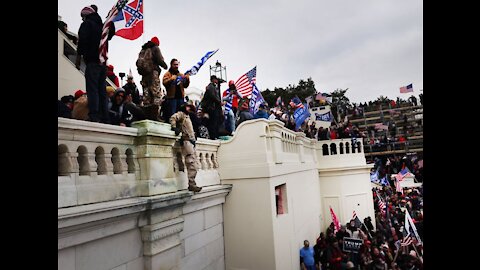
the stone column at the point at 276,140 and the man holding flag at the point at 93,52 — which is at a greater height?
the man holding flag at the point at 93,52

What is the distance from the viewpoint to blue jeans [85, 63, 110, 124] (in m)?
4.25

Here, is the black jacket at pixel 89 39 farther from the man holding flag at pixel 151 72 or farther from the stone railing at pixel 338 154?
the stone railing at pixel 338 154

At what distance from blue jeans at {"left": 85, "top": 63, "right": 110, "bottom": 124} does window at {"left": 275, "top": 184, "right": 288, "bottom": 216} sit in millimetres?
4743

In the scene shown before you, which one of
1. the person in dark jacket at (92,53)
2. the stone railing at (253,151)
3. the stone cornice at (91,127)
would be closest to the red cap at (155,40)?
the person in dark jacket at (92,53)

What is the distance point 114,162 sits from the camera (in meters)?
4.13

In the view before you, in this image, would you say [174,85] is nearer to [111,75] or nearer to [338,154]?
[111,75]

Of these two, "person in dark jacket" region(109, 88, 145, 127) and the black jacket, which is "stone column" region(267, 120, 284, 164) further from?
the black jacket

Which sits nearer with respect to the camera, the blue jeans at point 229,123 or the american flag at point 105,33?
the american flag at point 105,33

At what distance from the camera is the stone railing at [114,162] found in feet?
11.0

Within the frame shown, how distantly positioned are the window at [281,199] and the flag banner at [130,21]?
4856 mm

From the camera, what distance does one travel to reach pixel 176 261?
4648 millimetres

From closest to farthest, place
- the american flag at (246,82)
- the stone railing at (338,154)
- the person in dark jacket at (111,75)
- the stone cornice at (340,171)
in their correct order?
1. the person in dark jacket at (111,75)
2. the american flag at (246,82)
3. the stone cornice at (340,171)
4. the stone railing at (338,154)
